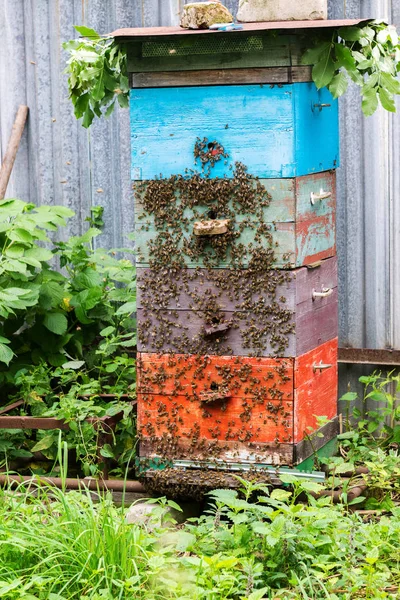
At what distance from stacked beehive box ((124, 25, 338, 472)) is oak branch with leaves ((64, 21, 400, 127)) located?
0.36 ft

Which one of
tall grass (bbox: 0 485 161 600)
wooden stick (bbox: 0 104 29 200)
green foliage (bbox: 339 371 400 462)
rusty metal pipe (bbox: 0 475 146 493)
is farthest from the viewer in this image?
wooden stick (bbox: 0 104 29 200)

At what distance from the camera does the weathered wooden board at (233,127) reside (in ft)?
13.8

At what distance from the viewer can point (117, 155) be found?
577cm

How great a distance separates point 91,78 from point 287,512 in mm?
2305

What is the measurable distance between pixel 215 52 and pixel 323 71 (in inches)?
18.6

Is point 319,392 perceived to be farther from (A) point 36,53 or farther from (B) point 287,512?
(A) point 36,53

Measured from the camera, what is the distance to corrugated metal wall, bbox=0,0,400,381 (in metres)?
5.30

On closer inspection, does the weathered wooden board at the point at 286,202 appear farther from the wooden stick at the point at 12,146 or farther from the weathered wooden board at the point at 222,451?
the wooden stick at the point at 12,146

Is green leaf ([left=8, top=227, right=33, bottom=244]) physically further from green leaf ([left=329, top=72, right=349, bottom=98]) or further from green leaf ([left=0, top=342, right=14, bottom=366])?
green leaf ([left=329, top=72, right=349, bottom=98])

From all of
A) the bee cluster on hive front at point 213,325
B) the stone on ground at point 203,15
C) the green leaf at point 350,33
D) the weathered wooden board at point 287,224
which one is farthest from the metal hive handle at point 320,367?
the stone on ground at point 203,15

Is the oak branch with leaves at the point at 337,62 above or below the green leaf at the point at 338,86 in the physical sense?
above

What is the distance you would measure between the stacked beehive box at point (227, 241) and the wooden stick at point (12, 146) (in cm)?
159

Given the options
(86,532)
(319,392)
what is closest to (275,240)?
(319,392)

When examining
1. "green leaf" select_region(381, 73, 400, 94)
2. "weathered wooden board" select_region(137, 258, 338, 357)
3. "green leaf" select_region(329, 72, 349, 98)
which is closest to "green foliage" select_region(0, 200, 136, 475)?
"weathered wooden board" select_region(137, 258, 338, 357)
